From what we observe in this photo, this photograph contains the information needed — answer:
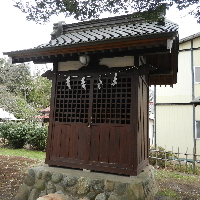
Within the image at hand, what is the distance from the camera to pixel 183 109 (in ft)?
41.1

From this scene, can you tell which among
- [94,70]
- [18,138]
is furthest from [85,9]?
[18,138]

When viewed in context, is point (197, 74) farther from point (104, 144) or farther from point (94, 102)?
point (104, 144)

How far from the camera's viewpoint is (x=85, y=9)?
526 centimetres

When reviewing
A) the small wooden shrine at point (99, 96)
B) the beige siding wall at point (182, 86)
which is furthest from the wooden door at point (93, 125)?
the beige siding wall at point (182, 86)

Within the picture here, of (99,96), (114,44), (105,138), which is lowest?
(105,138)

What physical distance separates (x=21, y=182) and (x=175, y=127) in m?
9.37

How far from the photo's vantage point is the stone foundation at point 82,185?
423 cm

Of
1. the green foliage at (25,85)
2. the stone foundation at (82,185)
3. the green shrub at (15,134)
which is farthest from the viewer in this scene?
the green foliage at (25,85)

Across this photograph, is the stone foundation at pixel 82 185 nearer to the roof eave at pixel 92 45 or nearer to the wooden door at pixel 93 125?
the wooden door at pixel 93 125

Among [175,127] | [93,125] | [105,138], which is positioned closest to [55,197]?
[105,138]

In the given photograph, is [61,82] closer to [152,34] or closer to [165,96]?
[152,34]

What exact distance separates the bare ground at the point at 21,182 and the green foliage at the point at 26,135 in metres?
3.38

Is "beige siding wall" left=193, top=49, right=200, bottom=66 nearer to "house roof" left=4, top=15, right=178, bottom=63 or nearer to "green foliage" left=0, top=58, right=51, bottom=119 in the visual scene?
"house roof" left=4, top=15, right=178, bottom=63

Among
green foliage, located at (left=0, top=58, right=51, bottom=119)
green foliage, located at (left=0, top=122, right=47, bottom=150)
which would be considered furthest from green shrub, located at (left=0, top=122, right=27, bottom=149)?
green foliage, located at (left=0, top=58, right=51, bottom=119)
